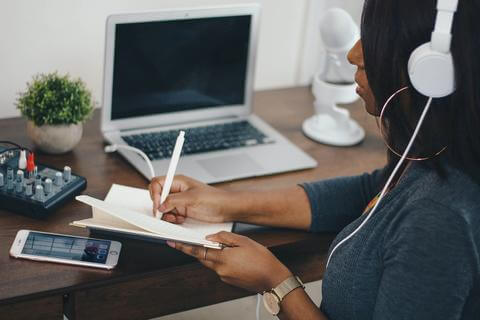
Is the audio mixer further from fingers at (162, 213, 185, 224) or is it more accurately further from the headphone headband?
the headphone headband

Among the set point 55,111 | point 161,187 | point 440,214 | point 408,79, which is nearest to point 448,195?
point 440,214

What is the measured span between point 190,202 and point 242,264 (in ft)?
0.61

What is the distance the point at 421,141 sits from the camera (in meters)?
0.98

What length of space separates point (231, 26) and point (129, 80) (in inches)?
10.5

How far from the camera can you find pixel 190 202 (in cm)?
121

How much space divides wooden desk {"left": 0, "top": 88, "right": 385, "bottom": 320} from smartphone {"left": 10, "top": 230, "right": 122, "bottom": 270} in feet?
0.04

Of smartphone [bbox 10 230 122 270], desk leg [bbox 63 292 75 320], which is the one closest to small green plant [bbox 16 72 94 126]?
smartphone [bbox 10 230 122 270]

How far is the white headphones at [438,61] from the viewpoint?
2.80 ft

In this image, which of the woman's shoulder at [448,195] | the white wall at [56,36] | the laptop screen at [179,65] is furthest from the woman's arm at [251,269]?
the white wall at [56,36]

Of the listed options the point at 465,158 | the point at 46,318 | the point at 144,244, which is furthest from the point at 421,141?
the point at 46,318

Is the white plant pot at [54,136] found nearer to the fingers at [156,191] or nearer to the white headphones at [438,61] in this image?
the fingers at [156,191]

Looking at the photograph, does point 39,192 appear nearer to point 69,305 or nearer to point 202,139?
point 69,305

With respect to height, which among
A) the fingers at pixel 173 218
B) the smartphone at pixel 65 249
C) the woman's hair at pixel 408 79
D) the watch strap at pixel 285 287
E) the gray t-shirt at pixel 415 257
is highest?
the woman's hair at pixel 408 79

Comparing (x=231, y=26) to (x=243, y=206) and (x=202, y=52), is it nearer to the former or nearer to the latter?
(x=202, y=52)
